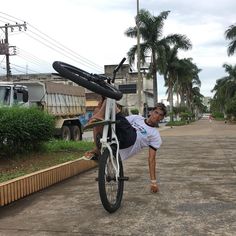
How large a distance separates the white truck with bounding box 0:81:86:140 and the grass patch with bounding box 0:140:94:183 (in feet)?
16.8

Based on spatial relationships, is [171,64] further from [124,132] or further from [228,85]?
[124,132]

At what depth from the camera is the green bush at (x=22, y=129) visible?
333 inches

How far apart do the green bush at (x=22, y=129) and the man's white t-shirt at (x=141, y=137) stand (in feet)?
10.4

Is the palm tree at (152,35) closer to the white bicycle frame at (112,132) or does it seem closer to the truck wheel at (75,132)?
the truck wheel at (75,132)

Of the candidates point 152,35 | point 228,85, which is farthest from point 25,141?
point 228,85

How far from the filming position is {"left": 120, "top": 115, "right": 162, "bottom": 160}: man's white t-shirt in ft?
19.7

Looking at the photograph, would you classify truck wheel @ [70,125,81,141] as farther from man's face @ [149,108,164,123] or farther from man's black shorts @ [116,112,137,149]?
man's black shorts @ [116,112,137,149]

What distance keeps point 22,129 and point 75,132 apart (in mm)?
11000

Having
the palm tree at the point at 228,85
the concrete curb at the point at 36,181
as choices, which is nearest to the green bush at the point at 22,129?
the concrete curb at the point at 36,181

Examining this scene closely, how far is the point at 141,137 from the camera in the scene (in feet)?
19.8

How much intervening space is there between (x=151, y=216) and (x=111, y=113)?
1.36 metres

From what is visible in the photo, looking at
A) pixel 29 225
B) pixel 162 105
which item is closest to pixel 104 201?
pixel 29 225

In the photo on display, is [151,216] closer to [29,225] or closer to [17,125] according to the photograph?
[29,225]

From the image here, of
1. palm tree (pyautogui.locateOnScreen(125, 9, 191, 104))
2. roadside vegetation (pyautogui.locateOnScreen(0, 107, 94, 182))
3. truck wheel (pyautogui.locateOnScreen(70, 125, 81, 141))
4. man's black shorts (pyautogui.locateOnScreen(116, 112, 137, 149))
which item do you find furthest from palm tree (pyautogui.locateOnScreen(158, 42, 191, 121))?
man's black shorts (pyautogui.locateOnScreen(116, 112, 137, 149))
